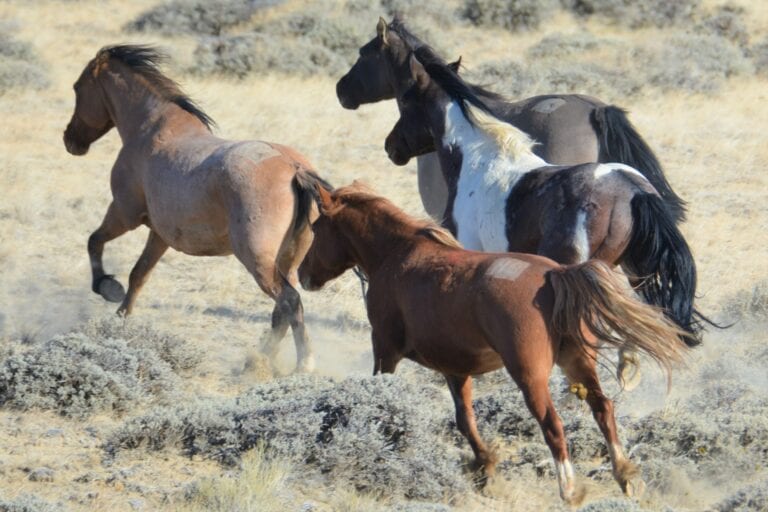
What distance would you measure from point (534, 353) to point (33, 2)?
2117cm

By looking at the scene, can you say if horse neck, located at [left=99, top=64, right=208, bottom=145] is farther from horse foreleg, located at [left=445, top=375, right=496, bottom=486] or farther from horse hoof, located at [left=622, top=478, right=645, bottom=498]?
horse hoof, located at [left=622, top=478, right=645, bottom=498]

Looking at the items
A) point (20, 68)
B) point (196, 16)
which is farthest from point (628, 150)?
point (196, 16)

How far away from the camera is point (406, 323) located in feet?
17.7

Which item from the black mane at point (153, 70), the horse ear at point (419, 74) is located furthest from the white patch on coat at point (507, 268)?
the black mane at point (153, 70)

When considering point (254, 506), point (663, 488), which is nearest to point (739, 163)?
point (663, 488)

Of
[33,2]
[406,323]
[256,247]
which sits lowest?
[33,2]

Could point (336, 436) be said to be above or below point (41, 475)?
above

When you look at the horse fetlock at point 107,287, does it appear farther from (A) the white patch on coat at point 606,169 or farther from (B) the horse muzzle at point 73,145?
(A) the white patch on coat at point 606,169

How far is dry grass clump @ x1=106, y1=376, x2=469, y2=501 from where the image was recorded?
5.24m

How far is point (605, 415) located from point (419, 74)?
137 inches

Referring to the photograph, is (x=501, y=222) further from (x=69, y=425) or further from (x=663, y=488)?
(x=69, y=425)

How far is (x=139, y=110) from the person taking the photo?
870cm

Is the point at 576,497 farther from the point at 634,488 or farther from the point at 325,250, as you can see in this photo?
the point at 325,250

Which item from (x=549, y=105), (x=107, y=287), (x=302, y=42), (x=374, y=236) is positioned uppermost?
(x=374, y=236)
